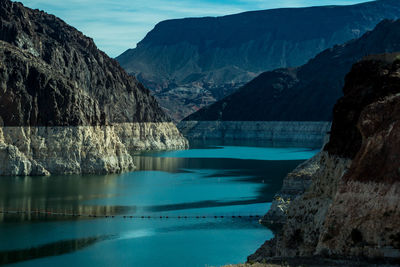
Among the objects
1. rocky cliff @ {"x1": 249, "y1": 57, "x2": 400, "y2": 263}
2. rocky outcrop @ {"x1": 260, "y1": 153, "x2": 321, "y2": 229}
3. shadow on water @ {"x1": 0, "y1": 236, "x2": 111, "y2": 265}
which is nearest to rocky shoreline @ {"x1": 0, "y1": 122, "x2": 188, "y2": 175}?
shadow on water @ {"x1": 0, "y1": 236, "x2": 111, "y2": 265}

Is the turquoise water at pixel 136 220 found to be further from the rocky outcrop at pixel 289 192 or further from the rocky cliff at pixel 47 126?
the rocky cliff at pixel 47 126

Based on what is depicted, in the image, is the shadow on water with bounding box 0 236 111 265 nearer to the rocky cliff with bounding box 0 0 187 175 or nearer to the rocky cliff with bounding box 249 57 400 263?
the rocky cliff with bounding box 249 57 400 263

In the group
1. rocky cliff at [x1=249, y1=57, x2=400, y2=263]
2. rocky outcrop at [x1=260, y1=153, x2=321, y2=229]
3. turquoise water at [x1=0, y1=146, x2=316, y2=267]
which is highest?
rocky cliff at [x1=249, y1=57, x2=400, y2=263]

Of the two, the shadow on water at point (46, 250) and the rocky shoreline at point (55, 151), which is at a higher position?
the rocky shoreline at point (55, 151)

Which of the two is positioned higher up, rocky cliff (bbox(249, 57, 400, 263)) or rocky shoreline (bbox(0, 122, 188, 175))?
rocky cliff (bbox(249, 57, 400, 263))

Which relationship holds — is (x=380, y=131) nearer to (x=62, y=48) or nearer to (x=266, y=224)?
(x=266, y=224)

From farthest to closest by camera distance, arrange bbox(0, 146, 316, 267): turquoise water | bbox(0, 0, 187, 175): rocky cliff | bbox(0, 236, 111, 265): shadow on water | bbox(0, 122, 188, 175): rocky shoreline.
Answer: bbox(0, 0, 187, 175): rocky cliff, bbox(0, 122, 188, 175): rocky shoreline, bbox(0, 146, 316, 267): turquoise water, bbox(0, 236, 111, 265): shadow on water

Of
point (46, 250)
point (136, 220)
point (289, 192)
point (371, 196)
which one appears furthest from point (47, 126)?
point (371, 196)

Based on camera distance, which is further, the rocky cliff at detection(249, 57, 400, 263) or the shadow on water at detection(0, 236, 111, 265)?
the shadow on water at detection(0, 236, 111, 265)

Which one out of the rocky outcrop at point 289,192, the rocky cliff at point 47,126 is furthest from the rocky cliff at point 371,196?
the rocky cliff at point 47,126
